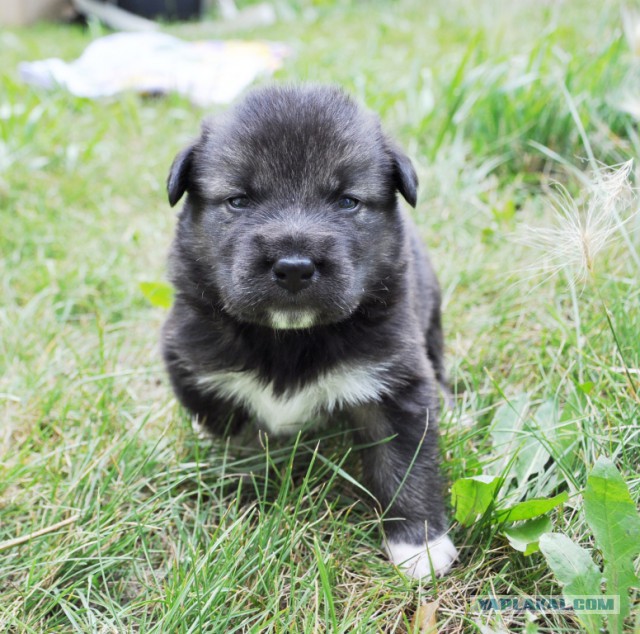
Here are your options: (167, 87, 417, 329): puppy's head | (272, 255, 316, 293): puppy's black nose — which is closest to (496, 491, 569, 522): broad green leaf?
(167, 87, 417, 329): puppy's head

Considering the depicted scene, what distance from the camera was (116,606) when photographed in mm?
2119

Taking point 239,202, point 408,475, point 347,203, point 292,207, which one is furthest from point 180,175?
point 408,475

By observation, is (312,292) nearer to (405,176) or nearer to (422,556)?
(405,176)

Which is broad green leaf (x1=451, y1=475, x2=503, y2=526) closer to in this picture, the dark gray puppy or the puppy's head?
the dark gray puppy

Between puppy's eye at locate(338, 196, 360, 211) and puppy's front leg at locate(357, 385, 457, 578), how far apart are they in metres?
0.64

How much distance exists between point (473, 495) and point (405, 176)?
42.2 inches

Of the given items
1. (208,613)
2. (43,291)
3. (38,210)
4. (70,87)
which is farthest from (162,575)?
(70,87)

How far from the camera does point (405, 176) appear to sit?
8.11ft

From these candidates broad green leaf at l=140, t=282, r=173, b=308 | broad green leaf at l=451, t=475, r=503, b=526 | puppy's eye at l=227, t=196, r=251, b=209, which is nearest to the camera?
broad green leaf at l=451, t=475, r=503, b=526

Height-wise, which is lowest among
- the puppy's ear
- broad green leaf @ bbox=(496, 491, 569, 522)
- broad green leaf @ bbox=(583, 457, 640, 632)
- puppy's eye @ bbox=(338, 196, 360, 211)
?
broad green leaf @ bbox=(496, 491, 569, 522)

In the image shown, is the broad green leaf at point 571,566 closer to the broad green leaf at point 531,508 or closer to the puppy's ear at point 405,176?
the broad green leaf at point 531,508

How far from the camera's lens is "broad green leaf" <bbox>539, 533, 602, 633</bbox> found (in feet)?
6.07

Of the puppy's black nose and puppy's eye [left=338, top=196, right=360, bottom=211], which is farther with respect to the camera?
puppy's eye [left=338, top=196, right=360, bottom=211]

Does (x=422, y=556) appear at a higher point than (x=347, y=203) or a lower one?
lower
